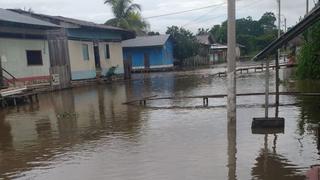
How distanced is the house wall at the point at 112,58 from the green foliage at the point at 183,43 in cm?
1909

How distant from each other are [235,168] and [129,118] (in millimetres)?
6934

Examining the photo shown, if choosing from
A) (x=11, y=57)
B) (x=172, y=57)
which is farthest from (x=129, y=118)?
(x=172, y=57)

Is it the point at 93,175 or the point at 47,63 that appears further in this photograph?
the point at 47,63

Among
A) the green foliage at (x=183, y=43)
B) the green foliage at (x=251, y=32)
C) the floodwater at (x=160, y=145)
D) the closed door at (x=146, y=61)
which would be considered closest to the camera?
the floodwater at (x=160, y=145)

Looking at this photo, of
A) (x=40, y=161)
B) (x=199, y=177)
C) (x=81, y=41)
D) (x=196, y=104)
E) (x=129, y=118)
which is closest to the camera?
(x=199, y=177)

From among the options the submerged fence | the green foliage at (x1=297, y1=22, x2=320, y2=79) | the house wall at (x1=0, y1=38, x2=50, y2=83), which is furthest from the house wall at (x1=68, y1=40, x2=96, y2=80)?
the submerged fence

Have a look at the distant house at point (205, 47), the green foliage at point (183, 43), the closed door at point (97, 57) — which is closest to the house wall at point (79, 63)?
the closed door at point (97, 57)

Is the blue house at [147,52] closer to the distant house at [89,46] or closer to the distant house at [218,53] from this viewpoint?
the distant house at [89,46]

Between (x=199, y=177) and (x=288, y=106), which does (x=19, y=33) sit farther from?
(x=199, y=177)

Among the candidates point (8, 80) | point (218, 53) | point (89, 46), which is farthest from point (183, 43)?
point (8, 80)

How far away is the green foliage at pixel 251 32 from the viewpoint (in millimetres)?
94750

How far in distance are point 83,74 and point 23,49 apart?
757cm

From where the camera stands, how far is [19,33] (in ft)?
88.7

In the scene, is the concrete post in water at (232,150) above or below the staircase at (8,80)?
below
